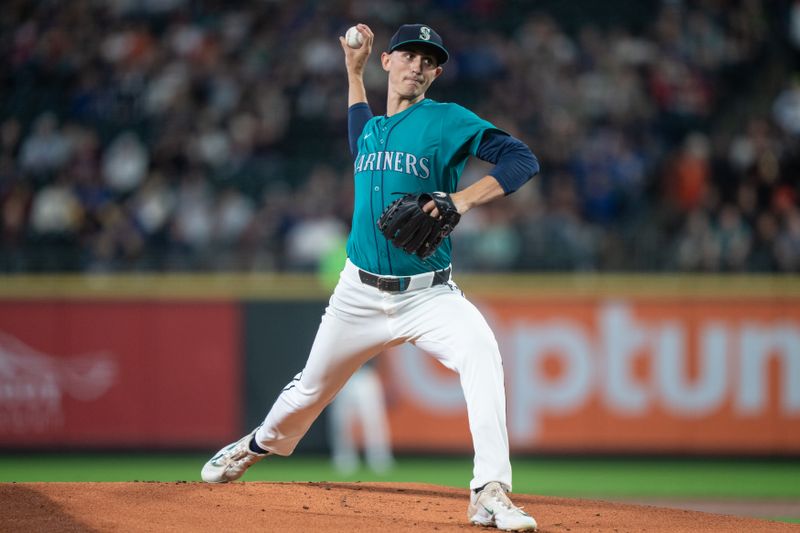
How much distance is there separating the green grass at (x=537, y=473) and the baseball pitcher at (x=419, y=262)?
179 inches

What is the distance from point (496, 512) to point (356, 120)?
2.03 metres

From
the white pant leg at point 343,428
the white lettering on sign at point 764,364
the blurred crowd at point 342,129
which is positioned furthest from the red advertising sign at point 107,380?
the white lettering on sign at point 764,364

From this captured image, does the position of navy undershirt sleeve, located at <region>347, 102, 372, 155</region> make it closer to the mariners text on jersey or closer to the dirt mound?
the mariners text on jersey

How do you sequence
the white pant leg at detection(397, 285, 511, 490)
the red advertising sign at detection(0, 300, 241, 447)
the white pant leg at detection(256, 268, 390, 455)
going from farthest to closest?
the red advertising sign at detection(0, 300, 241, 447)
the white pant leg at detection(256, 268, 390, 455)
the white pant leg at detection(397, 285, 511, 490)

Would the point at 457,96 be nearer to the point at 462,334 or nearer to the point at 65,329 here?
the point at 65,329

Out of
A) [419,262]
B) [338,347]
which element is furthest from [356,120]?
[338,347]

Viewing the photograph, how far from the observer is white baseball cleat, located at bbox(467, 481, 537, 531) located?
14.9 ft

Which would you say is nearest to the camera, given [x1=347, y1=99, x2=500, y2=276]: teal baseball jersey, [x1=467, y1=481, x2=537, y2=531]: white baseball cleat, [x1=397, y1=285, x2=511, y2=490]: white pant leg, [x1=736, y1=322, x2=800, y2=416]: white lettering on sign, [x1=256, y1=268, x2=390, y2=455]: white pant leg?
[x1=467, y1=481, x2=537, y2=531]: white baseball cleat

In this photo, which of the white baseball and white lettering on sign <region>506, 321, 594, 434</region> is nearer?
the white baseball

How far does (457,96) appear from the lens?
1355cm

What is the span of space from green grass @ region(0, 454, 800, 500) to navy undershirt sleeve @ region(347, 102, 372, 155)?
4.64m

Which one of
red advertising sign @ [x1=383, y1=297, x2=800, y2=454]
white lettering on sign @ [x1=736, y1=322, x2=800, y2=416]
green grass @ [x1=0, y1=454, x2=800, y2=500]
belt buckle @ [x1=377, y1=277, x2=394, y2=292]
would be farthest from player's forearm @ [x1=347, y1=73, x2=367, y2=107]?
white lettering on sign @ [x1=736, y1=322, x2=800, y2=416]

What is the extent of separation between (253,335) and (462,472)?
2566mm

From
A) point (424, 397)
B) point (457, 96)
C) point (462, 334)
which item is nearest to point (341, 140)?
point (457, 96)
